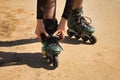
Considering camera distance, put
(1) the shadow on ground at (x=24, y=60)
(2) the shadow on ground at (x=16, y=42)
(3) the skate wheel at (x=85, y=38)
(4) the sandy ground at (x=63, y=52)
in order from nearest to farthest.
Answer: (4) the sandy ground at (x=63, y=52) < (1) the shadow on ground at (x=24, y=60) < (2) the shadow on ground at (x=16, y=42) < (3) the skate wheel at (x=85, y=38)

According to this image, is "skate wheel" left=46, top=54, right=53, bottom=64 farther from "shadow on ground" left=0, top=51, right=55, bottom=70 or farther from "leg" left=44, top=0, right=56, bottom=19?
"leg" left=44, top=0, right=56, bottom=19

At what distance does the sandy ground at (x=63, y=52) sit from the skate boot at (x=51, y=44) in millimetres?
100

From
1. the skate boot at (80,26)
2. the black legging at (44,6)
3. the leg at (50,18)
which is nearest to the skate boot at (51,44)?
the leg at (50,18)

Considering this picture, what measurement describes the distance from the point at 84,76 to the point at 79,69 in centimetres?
13

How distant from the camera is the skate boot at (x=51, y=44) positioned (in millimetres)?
3271

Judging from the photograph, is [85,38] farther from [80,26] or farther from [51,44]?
[51,44]

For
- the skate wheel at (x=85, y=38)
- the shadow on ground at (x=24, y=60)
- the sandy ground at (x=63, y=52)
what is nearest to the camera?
the sandy ground at (x=63, y=52)

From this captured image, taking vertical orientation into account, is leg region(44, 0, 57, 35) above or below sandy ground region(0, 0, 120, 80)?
above

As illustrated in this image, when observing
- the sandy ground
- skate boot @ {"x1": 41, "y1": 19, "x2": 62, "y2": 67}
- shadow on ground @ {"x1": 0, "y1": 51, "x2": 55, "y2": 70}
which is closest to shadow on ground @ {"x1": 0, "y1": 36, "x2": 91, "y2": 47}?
the sandy ground

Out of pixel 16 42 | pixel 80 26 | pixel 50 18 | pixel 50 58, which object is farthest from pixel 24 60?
pixel 80 26

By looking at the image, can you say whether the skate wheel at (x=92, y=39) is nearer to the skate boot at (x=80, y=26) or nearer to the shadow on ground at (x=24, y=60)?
the skate boot at (x=80, y=26)

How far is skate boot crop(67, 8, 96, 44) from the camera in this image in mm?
3773

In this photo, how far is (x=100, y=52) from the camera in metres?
3.66

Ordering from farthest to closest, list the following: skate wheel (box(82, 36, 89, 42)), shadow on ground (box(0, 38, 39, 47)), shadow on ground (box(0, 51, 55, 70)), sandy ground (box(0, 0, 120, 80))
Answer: skate wheel (box(82, 36, 89, 42)), shadow on ground (box(0, 38, 39, 47)), shadow on ground (box(0, 51, 55, 70)), sandy ground (box(0, 0, 120, 80))
